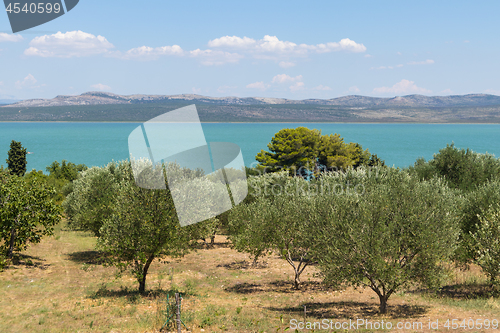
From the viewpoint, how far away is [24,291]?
24.9 m

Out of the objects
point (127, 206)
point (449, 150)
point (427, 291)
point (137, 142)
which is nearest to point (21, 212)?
point (127, 206)

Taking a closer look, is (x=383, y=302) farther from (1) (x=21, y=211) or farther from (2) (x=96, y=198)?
(2) (x=96, y=198)

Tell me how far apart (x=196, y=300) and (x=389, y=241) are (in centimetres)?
1357

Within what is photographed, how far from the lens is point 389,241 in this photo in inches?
796

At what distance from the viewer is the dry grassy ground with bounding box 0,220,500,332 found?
19234mm

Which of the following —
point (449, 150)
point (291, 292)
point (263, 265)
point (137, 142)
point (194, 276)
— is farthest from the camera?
point (449, 150)

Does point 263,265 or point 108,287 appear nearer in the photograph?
point 108,287

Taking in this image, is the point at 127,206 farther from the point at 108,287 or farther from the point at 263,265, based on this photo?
the point at 263,265

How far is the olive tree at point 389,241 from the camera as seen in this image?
2036cm

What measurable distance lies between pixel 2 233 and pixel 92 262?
32.2 ft

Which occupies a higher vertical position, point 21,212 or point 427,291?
point 21,212

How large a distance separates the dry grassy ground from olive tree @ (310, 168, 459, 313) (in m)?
2.65

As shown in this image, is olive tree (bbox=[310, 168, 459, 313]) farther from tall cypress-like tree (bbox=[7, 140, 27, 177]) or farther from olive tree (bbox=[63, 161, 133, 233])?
tall cypress-like tree (bbox=[7, 140, 27, 177])

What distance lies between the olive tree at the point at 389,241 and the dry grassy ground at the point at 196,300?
265 cm
